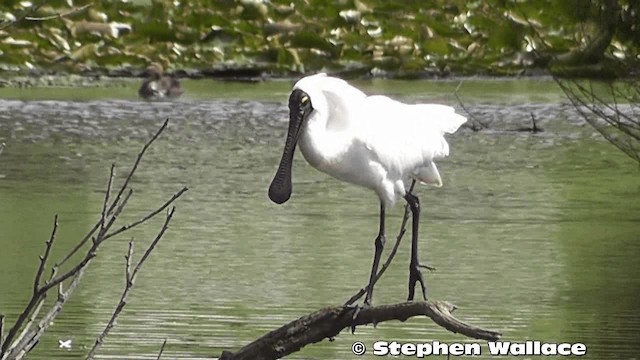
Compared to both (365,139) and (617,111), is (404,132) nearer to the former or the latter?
(365,139)

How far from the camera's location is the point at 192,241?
409 inches

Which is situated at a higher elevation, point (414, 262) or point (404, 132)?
point (404, 132)

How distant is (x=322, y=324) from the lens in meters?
5.34

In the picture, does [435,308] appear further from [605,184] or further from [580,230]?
[605,184]

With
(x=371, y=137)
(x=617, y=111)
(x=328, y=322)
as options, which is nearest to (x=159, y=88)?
(x=617, y=111)

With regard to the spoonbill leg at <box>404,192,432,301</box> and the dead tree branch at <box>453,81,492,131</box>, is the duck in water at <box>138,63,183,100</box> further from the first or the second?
the spoonbill leg at <box>404,192,432,301</box>

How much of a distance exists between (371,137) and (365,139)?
4 centimetres

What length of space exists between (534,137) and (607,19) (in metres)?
5.42

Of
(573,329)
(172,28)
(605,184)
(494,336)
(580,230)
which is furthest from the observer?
(172,28)

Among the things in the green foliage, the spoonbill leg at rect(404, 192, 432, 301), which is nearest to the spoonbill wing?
the spoonbill leg at rect(404, 192, 432, 301)

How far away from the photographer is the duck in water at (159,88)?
1855 centimetres

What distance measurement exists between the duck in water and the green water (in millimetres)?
1185

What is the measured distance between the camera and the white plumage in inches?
230

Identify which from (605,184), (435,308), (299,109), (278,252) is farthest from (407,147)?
(605,184)
